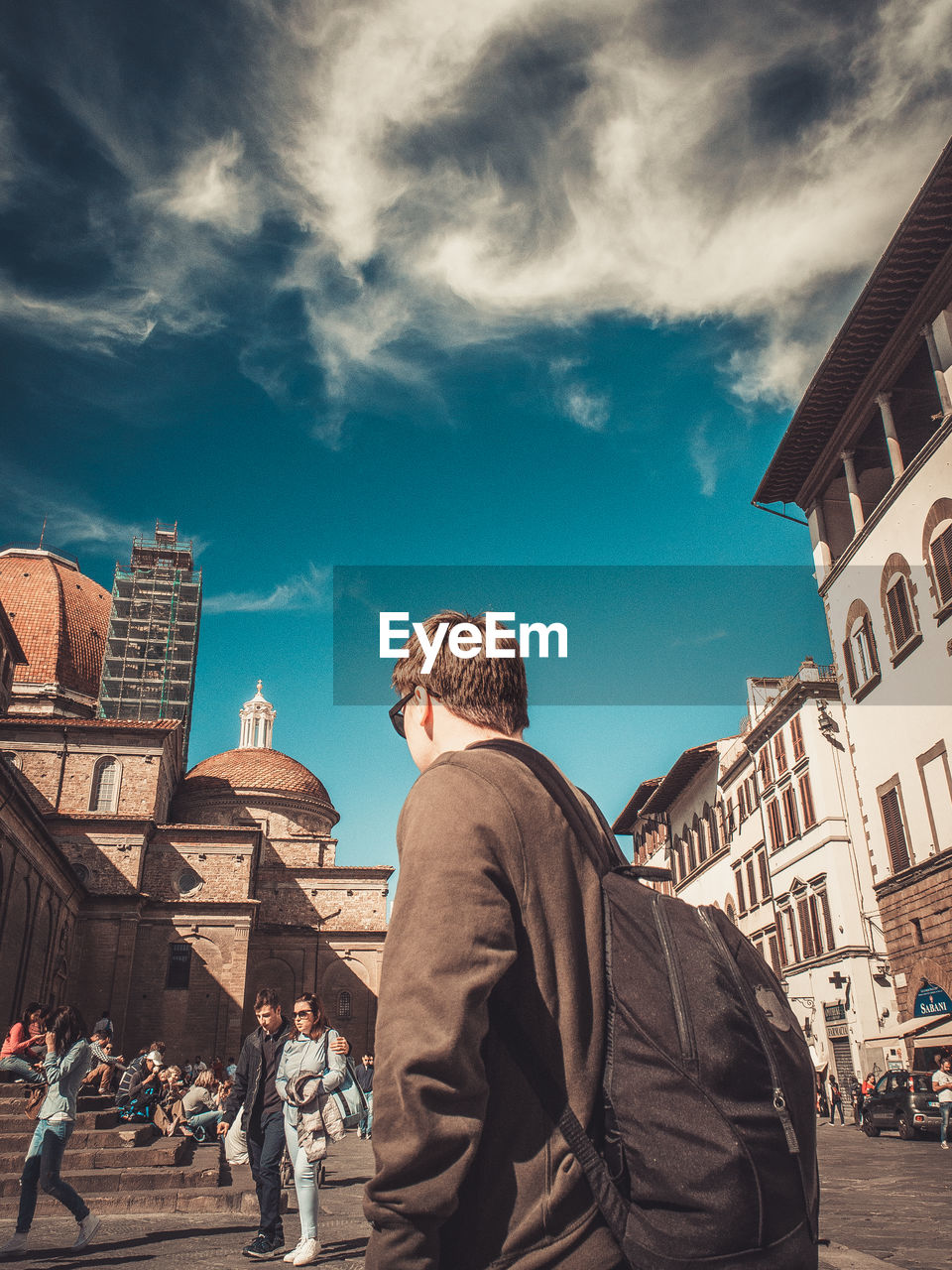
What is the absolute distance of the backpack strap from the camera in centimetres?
172

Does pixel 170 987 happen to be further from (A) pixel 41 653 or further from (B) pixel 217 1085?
(A) pixel 41 653

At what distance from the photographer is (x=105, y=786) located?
112 feet

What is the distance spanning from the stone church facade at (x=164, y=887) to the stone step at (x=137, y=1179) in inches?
556

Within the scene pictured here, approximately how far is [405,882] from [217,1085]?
22913 millimetres

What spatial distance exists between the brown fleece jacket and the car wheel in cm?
1744

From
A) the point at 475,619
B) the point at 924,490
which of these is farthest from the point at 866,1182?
the point at 924,490

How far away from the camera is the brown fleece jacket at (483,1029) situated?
55.2 inches

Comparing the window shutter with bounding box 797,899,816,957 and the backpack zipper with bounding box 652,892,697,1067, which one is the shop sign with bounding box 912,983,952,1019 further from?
the backpack zipper with bounding box 652,892,697,1067

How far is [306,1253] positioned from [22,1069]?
4.00 m

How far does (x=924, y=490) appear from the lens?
17938 mm

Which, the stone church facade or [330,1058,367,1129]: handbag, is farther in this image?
the stone church facade

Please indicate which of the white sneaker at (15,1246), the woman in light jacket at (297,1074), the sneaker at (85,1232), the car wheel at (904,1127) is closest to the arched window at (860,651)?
the car wheel at (904,1127)

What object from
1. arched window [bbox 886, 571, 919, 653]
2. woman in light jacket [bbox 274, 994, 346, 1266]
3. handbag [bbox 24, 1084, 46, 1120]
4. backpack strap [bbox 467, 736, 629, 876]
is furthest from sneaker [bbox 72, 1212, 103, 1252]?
arched window [bbox 886, 571, 919, 653]

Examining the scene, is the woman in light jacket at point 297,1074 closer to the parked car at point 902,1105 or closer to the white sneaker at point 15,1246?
the white sneaker at point 15,1246
